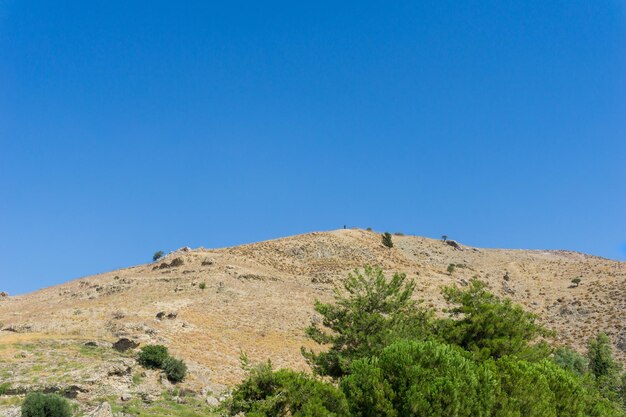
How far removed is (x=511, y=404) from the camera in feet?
63.2

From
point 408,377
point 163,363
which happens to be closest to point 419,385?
point 408,377

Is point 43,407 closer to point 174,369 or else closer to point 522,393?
point 174,369

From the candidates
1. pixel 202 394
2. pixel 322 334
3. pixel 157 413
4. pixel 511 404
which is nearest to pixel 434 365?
pixel 511 404

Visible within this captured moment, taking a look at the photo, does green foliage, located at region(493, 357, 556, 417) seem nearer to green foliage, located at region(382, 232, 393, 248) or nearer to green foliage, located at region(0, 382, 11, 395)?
green foliage, located at region(0, 382, 11, 395)

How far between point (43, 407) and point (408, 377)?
15196 mm

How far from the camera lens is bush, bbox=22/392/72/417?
21141 mm

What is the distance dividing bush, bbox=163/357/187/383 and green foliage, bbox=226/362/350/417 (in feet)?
50.2

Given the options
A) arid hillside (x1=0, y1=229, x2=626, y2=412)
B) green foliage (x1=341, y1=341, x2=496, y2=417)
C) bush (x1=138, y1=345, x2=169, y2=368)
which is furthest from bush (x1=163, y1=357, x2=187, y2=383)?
green foliage (x1=341, y1=341, x2=496, y2=417)

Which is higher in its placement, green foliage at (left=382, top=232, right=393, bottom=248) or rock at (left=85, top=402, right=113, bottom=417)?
green foliage at (left=382, top=232, right=393, bottom=248)

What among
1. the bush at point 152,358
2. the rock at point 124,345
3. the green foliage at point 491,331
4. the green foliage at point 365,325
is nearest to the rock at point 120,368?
the bush at point 152,358

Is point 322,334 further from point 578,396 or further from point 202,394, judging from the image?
point 578,396

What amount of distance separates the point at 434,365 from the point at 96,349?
2424 cm

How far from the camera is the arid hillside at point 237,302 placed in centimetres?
3300

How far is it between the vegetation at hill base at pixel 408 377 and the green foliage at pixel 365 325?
6 centimetres
